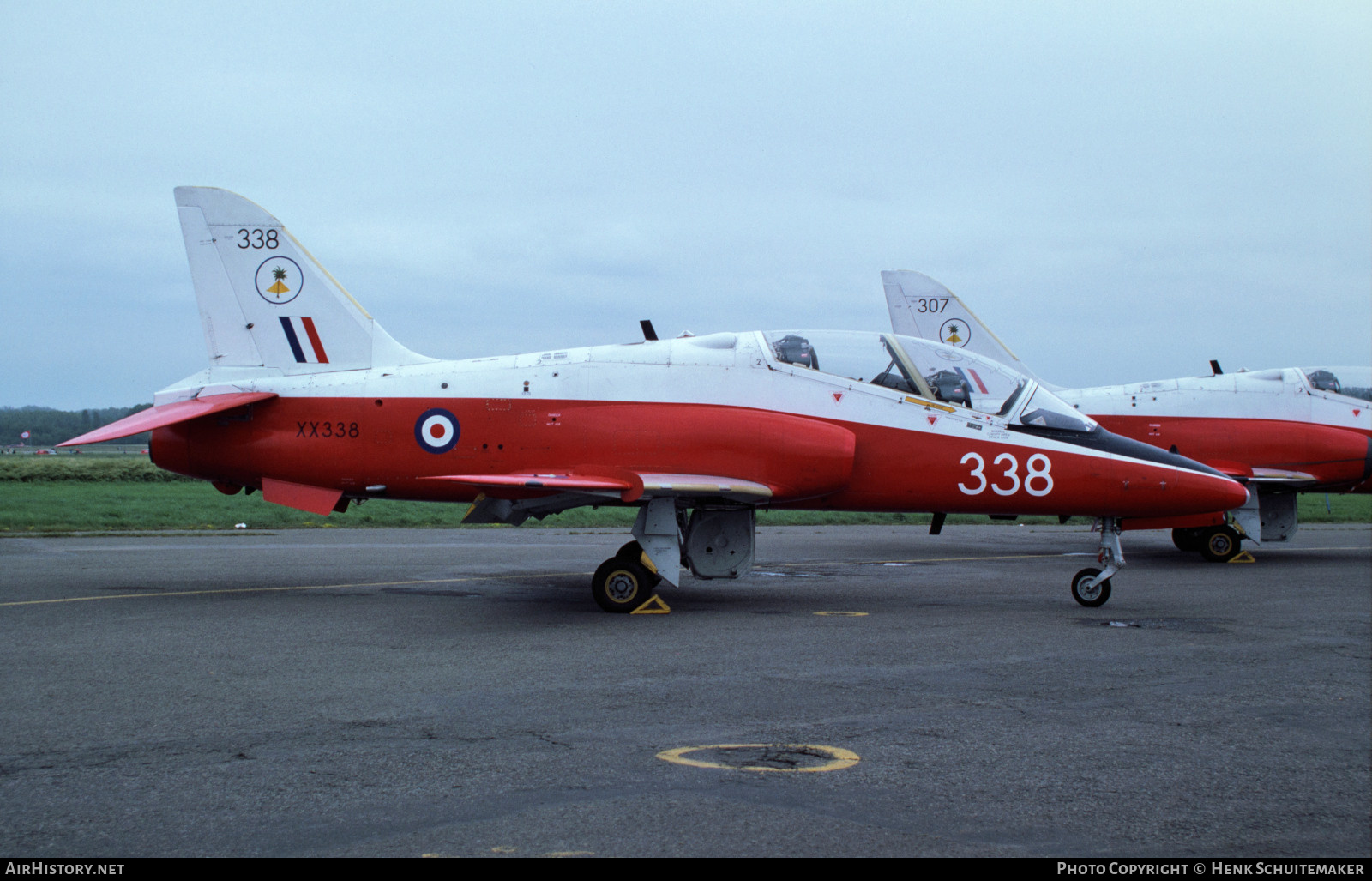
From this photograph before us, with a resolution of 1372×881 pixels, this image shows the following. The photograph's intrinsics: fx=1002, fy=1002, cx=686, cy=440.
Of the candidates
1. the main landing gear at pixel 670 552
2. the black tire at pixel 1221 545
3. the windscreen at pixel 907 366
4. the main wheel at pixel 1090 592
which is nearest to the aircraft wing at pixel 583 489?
the main landing gear at pixel 670 552

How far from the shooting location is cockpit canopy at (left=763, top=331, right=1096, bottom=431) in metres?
11.5

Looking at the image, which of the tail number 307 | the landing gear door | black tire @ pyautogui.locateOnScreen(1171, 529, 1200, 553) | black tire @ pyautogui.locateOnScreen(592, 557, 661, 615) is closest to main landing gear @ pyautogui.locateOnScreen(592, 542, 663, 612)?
black tire @ pyautogui.locateOnScreen(592, 557, 661, 615)

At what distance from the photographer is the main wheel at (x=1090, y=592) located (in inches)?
439


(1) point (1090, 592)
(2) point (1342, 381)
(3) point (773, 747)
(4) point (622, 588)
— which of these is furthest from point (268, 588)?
(2) point (1342, 381)

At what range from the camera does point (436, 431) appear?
11.7 metres

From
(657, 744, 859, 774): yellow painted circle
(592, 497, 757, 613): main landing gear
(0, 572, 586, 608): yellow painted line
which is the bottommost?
(0, 572, 586, 608): yellow painted line

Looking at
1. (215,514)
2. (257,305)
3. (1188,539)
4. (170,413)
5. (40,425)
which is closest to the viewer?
(170,413)

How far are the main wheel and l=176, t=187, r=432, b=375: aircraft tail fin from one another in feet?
27.0

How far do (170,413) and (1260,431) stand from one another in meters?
17.3

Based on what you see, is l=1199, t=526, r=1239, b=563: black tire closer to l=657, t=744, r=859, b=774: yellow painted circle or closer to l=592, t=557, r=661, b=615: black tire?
l=592, t=557, r=661, b=615: black tire

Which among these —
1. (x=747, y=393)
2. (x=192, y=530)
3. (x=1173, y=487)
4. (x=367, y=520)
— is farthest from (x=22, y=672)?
(x=367, y=520)

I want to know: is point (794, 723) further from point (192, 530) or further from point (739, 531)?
point (192, 530)

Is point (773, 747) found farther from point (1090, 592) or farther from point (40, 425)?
point (40, 425)

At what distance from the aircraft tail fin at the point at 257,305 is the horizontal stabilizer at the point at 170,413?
59 cm
